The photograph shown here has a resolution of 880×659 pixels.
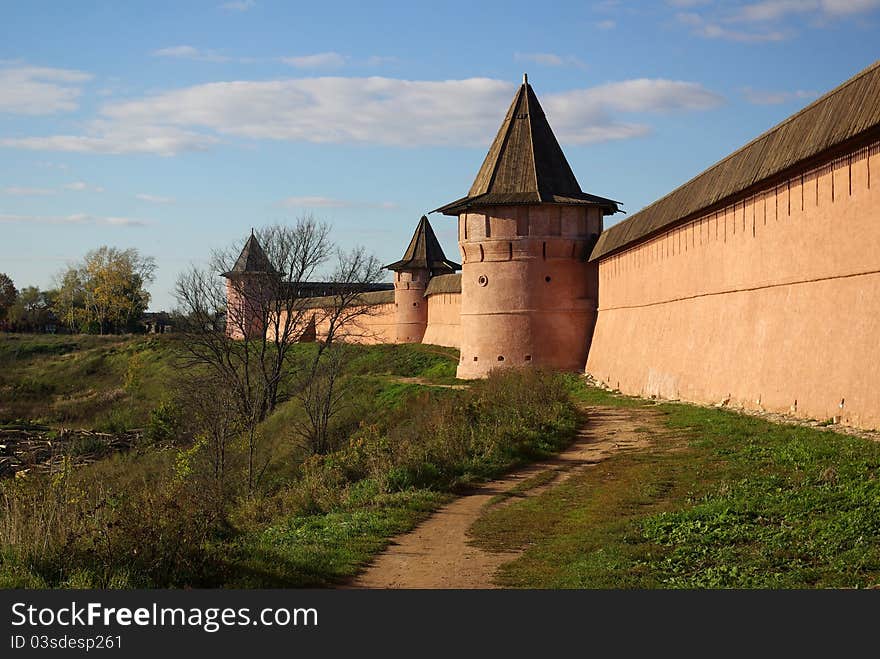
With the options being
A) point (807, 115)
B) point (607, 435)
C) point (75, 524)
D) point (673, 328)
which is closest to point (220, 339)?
point (673, 328)

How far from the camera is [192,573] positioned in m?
5.96

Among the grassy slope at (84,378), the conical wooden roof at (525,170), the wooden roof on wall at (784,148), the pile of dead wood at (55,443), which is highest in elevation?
the conical wooden roof at (525,170)

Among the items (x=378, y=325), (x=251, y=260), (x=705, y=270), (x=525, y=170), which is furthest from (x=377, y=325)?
(x=705, y=270)

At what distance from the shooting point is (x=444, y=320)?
36.9 meters

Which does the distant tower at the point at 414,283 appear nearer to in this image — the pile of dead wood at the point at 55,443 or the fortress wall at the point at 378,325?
the fortress wall at the point at 378,325

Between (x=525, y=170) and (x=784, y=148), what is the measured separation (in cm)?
1302

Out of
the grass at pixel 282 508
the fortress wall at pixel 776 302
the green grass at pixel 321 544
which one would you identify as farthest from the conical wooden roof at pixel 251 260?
the green grass at pixel 321 544

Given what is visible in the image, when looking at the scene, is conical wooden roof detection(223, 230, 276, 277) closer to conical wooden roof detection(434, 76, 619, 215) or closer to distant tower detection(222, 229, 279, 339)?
distant tower detection(222, 229, 279, 339)

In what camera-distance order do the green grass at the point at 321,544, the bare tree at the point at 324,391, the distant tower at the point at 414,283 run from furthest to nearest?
the distant tower at the point at 414,283 < the bare tree at the point at 324,391 < the green grass at the point at 321,544

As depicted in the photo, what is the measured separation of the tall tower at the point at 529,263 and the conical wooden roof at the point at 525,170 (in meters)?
0.03

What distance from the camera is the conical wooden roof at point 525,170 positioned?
2473cm

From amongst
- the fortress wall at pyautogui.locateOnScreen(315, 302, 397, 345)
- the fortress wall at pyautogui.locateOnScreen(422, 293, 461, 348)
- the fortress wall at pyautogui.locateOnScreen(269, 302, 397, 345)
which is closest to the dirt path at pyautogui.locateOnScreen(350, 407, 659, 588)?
the fortress wall at pyautogui.locateOnScreen(422, 293, 461, 348)

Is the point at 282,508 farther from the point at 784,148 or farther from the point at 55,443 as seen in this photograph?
the point at 55,443

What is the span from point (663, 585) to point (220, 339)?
25.4 meters
